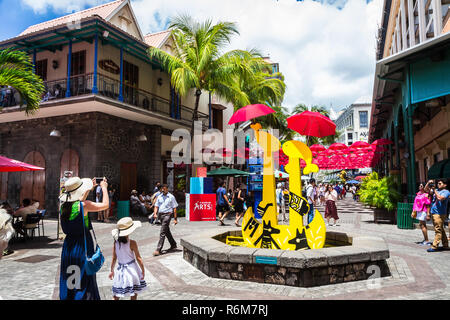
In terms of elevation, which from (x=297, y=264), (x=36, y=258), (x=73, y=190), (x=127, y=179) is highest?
(x=127, y=179)

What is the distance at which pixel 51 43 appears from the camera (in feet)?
53.0

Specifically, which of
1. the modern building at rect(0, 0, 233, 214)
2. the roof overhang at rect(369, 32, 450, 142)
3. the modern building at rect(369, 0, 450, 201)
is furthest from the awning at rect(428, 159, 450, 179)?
the modern building at rect(0, 0, 233, 214)

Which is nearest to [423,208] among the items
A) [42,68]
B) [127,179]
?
[127,179]

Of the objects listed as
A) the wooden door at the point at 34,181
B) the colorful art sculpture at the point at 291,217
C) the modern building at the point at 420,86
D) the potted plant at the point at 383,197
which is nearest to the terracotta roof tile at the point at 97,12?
the wooden door at the point at 34,181

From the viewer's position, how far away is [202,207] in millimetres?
15406

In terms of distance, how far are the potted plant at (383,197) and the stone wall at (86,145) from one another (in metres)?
11.3

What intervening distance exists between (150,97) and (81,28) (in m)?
5.41

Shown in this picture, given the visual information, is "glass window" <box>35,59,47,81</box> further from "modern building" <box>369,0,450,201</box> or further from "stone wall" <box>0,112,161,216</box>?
"modern building" <box>369,0,450,201</box>

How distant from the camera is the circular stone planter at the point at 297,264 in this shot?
5.39m

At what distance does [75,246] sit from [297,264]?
132 inches

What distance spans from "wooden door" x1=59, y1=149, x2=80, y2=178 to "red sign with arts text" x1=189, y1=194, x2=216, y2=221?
5.82 metres

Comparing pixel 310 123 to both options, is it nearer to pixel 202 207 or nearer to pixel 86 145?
pixel 202 207

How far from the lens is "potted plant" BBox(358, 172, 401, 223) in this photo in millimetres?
13766
